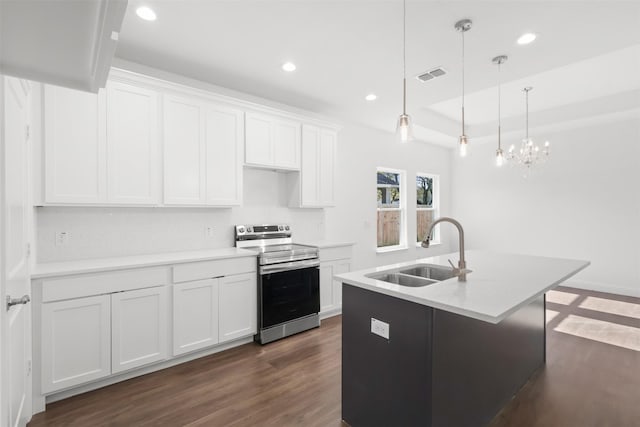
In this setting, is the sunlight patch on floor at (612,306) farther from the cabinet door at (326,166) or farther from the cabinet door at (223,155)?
the cabinet door at (223,155)

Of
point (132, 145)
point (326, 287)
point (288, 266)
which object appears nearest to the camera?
point (132, 145)

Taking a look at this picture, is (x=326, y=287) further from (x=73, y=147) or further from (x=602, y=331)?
(x=602, y=331)

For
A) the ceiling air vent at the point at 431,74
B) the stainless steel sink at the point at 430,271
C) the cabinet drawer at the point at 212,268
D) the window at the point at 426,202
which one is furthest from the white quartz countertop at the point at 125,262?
the window at the point at 426,202

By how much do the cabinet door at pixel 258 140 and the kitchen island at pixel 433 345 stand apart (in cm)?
196

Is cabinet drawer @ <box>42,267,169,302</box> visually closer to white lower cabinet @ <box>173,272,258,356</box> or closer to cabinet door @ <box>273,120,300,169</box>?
white lower cabinet @ <box>173,272,258,356</box>

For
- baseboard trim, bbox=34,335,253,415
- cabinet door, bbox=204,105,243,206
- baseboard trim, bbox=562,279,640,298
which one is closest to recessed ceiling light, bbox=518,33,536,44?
cabinet door, bbox=204,105,243,206

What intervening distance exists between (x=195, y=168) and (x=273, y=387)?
82.3 inches

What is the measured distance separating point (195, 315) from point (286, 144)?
210cm

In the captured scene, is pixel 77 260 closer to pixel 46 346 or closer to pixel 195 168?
pixel 46 346

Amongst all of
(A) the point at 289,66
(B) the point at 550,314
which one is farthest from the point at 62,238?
(B) the point at 550,314

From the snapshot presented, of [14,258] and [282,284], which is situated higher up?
[14,258]

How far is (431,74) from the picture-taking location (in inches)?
131

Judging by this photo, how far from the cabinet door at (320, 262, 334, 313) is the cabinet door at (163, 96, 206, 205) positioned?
5.35 ft

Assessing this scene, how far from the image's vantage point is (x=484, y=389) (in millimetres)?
1987
